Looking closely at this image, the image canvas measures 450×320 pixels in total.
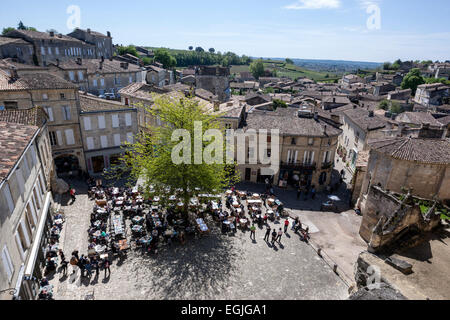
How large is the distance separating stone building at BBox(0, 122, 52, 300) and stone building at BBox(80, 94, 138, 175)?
37.2 ft

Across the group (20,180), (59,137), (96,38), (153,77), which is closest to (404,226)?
(20,180)

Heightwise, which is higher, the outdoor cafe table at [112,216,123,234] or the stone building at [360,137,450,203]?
the stone building at [360,137,450,203]

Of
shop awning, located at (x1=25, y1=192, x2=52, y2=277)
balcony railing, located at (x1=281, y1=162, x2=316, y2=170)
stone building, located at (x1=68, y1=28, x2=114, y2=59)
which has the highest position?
stone building, located at (x1=68, y1=28, x2=114, y2=59)

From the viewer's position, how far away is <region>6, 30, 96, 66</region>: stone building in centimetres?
6106

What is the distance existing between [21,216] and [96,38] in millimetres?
81788

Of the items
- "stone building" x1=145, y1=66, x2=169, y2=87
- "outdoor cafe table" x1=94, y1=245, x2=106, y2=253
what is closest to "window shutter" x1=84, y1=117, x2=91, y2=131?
"outdoor cafe table" x1=94, y1=245, x2=106, y2=253

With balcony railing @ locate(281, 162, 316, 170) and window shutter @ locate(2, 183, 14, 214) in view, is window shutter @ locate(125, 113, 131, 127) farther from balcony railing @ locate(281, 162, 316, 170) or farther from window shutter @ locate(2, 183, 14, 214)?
window shutter @ locate(2, 183, 14, 214)

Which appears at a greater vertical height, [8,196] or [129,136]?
[8,196]

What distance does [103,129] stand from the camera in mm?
32344

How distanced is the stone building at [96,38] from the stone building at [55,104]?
5879 centimetres

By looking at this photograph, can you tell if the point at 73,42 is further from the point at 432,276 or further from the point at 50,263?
the point at 432,276

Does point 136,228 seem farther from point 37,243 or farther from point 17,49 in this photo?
point 17,49

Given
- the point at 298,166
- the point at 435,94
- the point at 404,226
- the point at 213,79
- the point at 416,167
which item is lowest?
the point at 298,166

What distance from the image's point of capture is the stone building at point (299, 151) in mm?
32125
